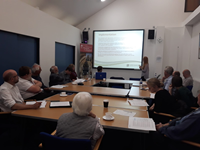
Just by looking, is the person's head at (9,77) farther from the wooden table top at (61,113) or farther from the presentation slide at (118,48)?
the presentation slide at (118,48)

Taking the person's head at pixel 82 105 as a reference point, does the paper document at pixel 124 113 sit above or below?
below

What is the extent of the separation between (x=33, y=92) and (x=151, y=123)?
2.15 m

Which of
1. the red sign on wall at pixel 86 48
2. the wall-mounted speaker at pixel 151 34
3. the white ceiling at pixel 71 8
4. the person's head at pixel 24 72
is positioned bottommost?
the person's head at pixel 24 72

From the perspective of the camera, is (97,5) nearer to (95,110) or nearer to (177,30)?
(177,30)

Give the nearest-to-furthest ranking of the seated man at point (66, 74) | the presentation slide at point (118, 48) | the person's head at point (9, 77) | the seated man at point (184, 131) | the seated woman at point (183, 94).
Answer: the seated man at point (184, 131) < the person's head at point (9, 77) < the seated woman at point (183, 94) < the seated man at point (66, 74) < the presentation slide at point (118, 48)

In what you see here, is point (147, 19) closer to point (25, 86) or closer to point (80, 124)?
point (25, 86)

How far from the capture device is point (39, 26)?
201 inches

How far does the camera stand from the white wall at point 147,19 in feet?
24.0

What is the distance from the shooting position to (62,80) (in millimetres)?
4664

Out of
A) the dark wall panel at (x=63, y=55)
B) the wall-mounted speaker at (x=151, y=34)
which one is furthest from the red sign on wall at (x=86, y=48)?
the wall-mounted speaker at (x=151, y=34)

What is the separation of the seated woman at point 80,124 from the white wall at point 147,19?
21.8 feet

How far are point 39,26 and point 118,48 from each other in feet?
13.3

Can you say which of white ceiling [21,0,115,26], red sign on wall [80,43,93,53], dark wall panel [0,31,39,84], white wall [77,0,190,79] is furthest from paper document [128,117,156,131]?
red sign on wall [80,43,93,53]

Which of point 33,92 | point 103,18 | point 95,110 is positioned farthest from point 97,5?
point 95,110
